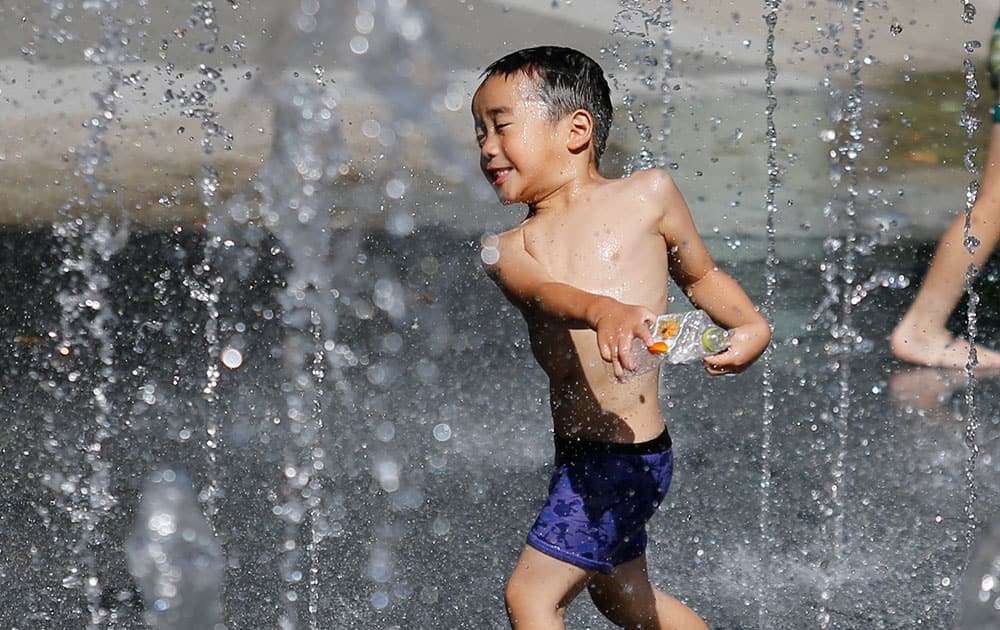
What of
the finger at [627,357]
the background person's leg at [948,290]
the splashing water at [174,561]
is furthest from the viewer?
the background person's leg at [948,290]

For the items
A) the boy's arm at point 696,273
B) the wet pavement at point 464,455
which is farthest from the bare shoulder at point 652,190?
the wet pavement at point 464,455

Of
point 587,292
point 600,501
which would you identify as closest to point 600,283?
point 587,292

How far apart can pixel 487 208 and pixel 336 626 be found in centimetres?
344

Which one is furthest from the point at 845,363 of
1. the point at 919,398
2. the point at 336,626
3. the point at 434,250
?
the point at 336,626

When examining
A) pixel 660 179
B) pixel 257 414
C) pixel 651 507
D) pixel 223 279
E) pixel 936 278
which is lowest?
pixel 223 279

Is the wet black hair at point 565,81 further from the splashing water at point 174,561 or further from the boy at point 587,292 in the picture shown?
the splashing water at point 174,561

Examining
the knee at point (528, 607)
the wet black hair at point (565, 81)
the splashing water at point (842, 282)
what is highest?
the wet black hair at point (565, 81)

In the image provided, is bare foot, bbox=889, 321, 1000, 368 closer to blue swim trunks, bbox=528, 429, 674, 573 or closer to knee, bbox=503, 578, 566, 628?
blue swim trunks, bbox=528, 429, 674, 573

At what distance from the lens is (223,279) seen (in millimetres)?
5375

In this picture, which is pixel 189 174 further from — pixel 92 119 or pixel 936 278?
pixel 936 278

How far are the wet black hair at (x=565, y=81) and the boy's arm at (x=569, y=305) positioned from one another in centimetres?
24

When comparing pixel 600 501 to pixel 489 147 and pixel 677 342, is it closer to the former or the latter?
pixel 677 342

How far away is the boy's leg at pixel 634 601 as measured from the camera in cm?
225

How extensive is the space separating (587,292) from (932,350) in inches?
92.5
